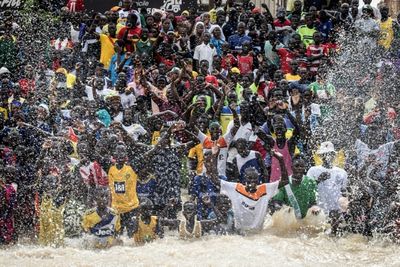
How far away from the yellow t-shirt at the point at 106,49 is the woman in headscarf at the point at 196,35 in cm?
141

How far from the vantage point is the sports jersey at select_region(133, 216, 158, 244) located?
47.3ft

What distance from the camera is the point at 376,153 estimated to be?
51.9 feet

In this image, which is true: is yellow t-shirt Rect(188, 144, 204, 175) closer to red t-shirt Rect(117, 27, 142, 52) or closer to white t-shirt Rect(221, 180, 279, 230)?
white t-shirt Rect(221, 180, 279, 230)

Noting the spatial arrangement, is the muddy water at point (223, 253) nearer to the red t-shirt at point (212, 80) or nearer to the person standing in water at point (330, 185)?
the person standing in water at point (330, 185)

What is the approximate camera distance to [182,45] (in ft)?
64.4

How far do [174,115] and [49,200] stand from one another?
10.4 feet

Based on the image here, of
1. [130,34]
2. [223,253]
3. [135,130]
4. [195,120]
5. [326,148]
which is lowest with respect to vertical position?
[223,253]

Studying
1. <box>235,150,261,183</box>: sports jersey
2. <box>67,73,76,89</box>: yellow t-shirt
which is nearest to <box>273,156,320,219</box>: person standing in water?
<box>235,150,261,183</box>: sports jersey

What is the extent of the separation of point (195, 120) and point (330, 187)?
2.65 m

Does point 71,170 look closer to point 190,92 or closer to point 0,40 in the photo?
point 190,92

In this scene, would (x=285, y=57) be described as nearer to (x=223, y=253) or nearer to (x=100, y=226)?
(x=223, y=253)

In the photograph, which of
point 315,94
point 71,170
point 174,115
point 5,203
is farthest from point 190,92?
point 5,203

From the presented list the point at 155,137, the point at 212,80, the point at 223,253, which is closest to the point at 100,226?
the point at 223,253

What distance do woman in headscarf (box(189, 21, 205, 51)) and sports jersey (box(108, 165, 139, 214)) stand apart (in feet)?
17.9
